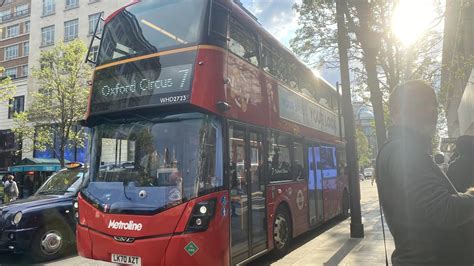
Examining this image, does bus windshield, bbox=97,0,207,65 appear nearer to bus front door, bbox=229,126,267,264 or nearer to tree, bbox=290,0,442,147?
bus front door, bbox=229,126,267,264

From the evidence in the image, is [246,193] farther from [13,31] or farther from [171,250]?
[13,31]

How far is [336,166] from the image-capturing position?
12539 millimetres

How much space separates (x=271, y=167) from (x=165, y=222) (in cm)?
284

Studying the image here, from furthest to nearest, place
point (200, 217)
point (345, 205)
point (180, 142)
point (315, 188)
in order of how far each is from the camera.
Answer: point (345, 205) → point (315, 188) → point (180, 142) → point (200, 217)

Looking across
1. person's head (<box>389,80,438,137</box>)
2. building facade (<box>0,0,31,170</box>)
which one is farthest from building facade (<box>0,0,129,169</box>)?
person's head (<box>389,80,438,137</box>)

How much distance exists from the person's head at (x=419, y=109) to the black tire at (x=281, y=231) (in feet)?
18.8

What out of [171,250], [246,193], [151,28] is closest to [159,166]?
[171,250]

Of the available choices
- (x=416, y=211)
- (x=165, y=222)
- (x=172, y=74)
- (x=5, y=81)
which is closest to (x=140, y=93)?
(x=172, y=74)

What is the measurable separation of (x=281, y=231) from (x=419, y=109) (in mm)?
6132

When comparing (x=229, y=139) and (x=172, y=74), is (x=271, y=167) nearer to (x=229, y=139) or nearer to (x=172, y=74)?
(x=229, y=139)

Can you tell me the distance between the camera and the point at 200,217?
18.3ft

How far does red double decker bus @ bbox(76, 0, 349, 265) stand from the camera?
221 inches

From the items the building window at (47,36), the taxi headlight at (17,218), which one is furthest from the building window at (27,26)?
the taxi headlight at (17,218)

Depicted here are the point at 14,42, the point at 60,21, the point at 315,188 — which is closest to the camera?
the point at 315,188
